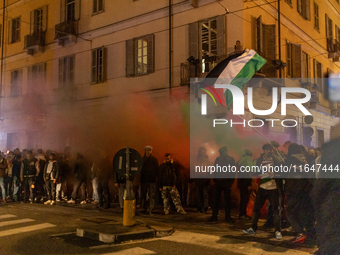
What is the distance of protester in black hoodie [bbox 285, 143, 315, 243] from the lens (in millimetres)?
6316

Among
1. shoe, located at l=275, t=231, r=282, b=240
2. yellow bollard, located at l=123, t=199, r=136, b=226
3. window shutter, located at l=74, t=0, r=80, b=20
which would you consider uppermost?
window shutter, located at l=74, t=0, r=80, b=20

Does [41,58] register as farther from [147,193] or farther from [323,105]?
[323,105]

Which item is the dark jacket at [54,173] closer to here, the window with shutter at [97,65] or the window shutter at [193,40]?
the window with shutter at [97,65]

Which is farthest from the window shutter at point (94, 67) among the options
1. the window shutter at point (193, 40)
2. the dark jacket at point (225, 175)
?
the dark jacket at point (225, 175)

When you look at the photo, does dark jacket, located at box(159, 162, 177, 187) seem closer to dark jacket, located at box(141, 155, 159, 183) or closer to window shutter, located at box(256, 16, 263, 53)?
dark jacket, located at box(141, 155, 159, 183)

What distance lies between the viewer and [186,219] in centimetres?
845

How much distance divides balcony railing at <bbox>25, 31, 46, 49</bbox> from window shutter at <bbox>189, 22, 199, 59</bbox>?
30.7 ft

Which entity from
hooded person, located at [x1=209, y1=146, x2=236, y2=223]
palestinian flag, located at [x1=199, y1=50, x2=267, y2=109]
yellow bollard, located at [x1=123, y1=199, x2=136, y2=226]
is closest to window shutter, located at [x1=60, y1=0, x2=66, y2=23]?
palestinian flag, located at [x1=199, y1=50, x2=267, y2=109]

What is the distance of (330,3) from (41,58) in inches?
619

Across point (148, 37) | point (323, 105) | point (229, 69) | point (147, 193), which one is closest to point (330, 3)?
point (323, 105)

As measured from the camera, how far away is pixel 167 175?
8.91 m

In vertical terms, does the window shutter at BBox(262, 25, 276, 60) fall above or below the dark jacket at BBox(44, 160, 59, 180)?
above

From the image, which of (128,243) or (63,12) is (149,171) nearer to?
(128,243)

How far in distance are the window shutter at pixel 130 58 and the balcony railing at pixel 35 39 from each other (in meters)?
6.10
